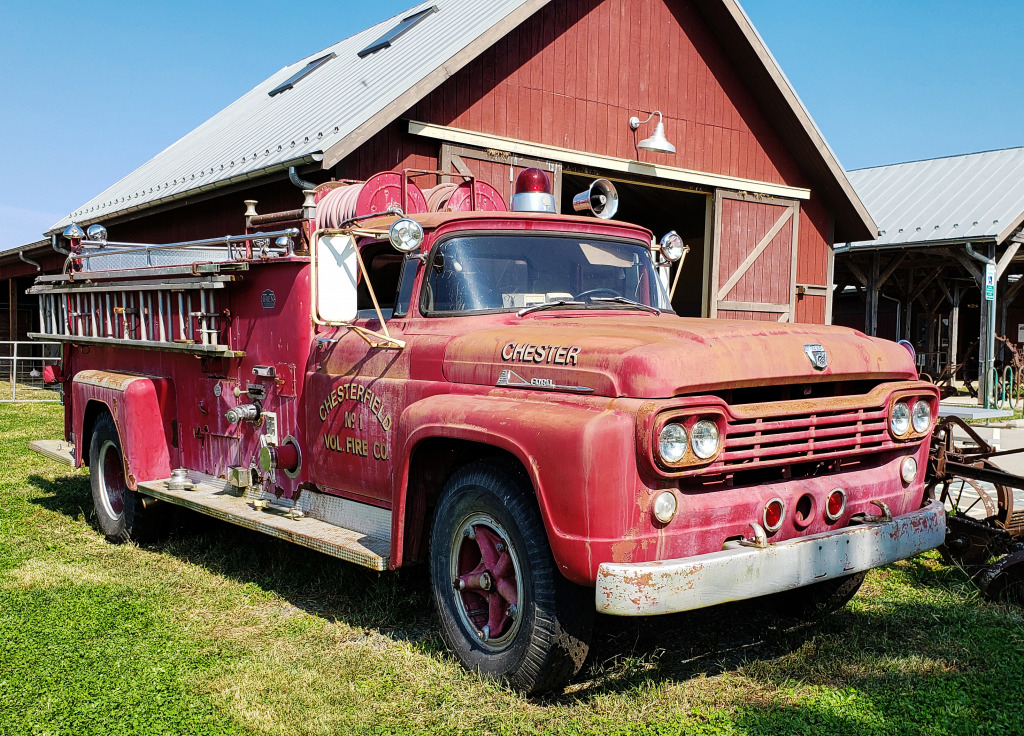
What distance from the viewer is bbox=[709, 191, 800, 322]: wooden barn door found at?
13234 mm

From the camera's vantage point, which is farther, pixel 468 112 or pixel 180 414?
pixel 468 112

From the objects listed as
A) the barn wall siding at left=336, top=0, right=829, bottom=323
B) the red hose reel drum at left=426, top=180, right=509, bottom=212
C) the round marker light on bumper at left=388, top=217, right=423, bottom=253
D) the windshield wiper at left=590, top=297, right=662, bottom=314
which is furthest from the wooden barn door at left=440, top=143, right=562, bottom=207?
the round marker light on bumper at left=388, top=217, right=423, bottom=253

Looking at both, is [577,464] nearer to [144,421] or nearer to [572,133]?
[144,421]

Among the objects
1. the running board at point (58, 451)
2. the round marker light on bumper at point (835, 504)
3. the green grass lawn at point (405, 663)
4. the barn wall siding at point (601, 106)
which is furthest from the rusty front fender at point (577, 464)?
the barn wall siding at point (601, 106)

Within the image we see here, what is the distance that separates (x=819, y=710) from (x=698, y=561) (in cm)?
93

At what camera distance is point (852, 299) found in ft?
96.6

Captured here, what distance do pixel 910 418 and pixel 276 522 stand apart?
3356 mm

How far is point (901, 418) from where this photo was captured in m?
4.44

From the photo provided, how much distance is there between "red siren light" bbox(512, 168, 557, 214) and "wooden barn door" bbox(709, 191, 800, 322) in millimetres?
7549

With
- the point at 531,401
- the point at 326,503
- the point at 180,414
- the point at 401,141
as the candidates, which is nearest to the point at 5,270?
the point at 401,141

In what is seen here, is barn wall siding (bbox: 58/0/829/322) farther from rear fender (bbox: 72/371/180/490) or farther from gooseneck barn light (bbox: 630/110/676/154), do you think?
rear fender (bbox: 72/371/180/490)

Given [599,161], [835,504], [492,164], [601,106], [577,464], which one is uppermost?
[601,106]

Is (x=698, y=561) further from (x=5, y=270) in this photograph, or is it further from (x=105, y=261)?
(x=5, y=270)

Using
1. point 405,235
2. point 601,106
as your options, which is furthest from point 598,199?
point 601,106
